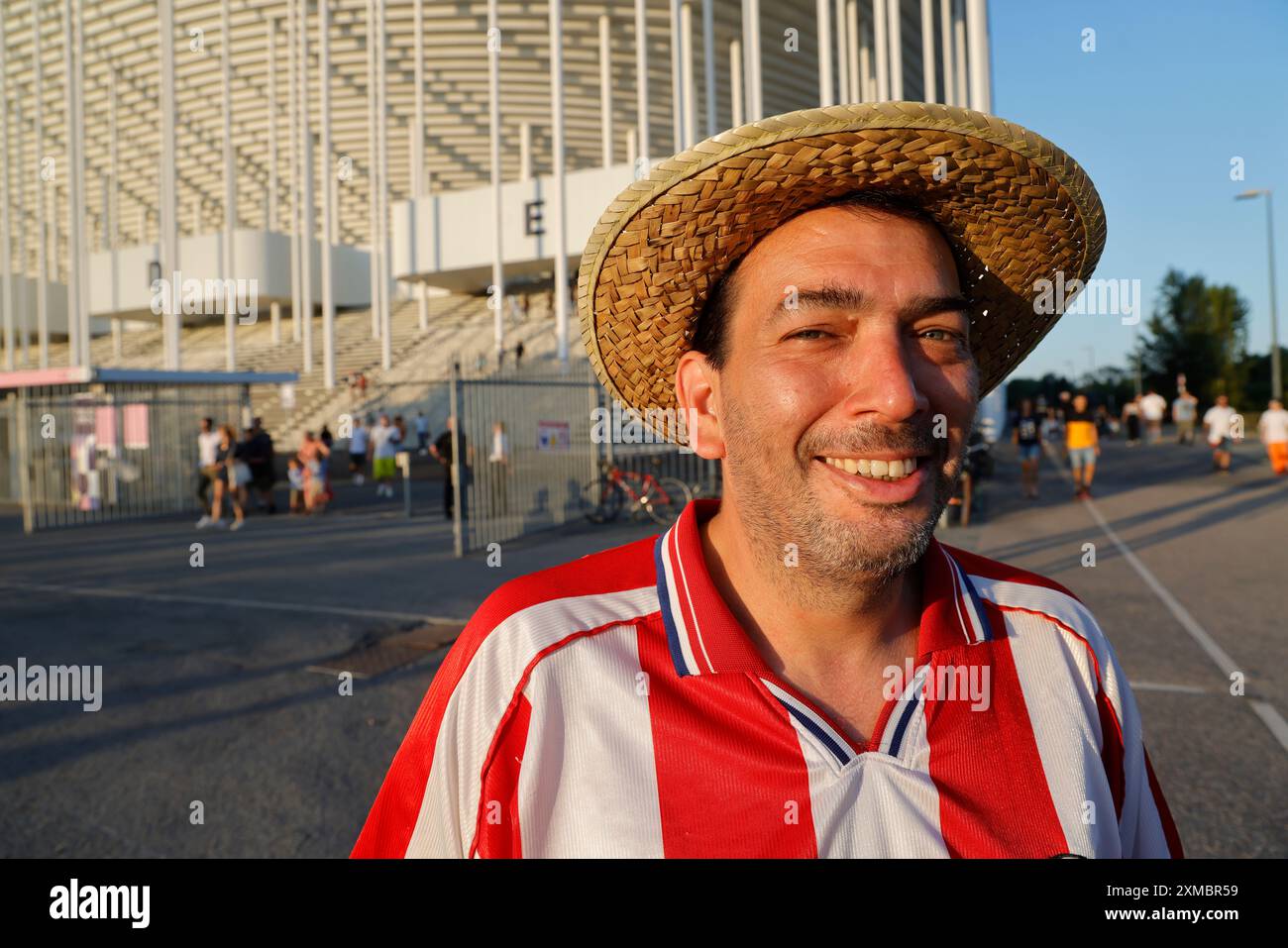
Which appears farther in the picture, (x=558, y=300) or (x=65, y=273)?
(x=65, y=273)

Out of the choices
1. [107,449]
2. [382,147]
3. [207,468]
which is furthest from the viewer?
[382,147]

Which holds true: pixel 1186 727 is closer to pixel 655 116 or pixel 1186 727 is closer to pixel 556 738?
pixel 556 738

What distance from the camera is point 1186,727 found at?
4711 millimetres

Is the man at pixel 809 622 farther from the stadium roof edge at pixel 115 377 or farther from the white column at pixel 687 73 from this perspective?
the white column at pixel 687 73

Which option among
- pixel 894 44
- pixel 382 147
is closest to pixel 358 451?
pixel 382 147

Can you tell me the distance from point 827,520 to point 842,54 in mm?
33517

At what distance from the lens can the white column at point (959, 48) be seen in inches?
1394

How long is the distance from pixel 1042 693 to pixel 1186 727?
12.9ft

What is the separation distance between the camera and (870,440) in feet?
4.59

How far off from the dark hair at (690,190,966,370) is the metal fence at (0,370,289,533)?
17.4 m

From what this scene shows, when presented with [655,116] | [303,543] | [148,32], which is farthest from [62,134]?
[303,543]

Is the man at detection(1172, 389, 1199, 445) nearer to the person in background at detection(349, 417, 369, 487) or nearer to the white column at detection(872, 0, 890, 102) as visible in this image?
the white column at detection(872, 0, 890, 102)

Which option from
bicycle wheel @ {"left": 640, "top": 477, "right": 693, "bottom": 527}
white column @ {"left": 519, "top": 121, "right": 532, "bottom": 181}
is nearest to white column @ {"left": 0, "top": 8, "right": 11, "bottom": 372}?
white column @ {"left": 519, "top": 121, "right": 532, "bottom": 181}

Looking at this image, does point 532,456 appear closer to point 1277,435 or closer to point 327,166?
point 1277,435
